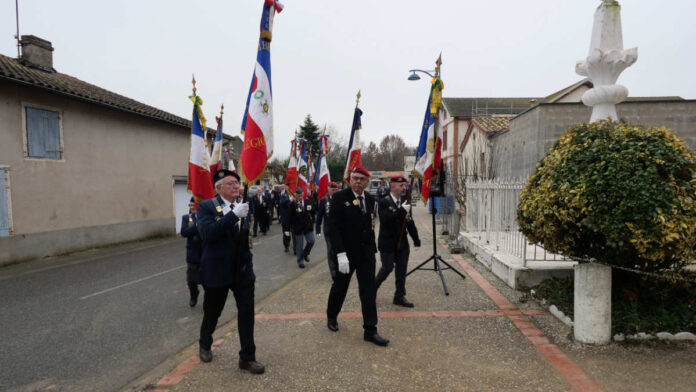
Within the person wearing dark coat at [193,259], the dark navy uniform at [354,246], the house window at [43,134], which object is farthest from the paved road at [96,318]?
the house window at [43,134]

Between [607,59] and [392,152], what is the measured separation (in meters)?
89.0

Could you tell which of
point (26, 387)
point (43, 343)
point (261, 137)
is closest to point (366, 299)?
point (261, 137)

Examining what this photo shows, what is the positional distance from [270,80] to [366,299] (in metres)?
2.62

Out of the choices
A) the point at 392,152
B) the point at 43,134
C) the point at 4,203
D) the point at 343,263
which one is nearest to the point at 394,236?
the point at 343,263

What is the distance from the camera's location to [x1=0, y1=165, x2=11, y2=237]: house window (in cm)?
981

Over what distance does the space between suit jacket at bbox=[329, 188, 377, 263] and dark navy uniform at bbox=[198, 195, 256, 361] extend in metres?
1.07

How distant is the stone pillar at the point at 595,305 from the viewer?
400 cm

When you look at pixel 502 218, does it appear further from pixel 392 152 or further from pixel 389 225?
pixel 392 152

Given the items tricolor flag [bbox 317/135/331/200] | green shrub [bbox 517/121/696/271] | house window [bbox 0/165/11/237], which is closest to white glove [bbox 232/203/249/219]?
green shrub [bbox 517/121/696/271]

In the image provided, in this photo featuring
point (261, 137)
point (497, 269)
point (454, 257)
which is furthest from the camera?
point (454, 257)

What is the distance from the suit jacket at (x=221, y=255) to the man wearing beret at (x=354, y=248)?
1.04 metres

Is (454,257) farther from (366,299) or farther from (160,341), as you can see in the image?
(160,341)

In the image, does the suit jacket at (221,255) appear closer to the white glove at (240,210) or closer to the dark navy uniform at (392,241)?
the white glove at (240,210)

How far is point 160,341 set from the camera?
4.57 metres
